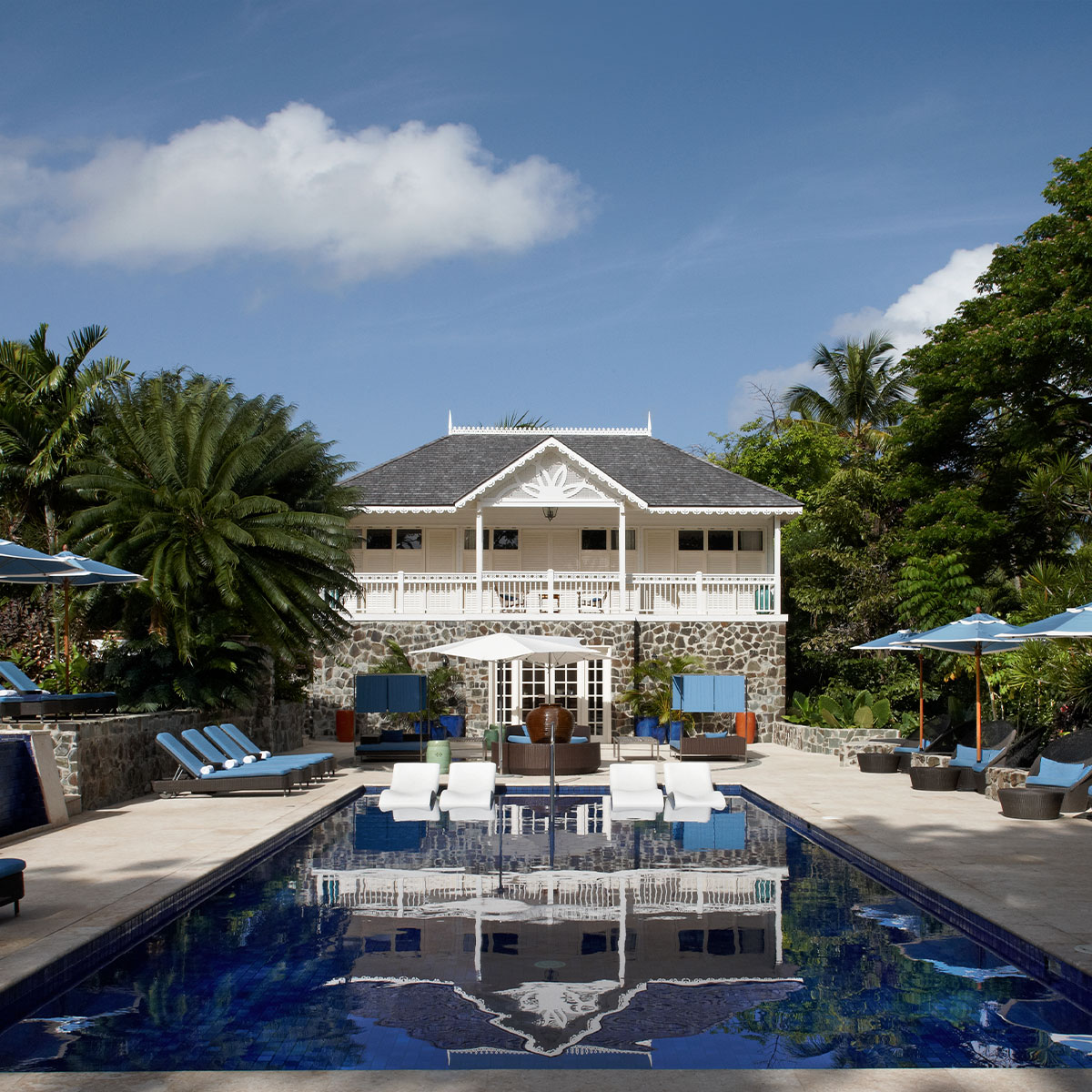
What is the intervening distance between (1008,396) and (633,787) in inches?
673

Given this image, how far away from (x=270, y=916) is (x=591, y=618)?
726 inches

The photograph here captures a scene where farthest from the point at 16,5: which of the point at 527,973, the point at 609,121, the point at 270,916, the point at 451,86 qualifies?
the point at 527,973

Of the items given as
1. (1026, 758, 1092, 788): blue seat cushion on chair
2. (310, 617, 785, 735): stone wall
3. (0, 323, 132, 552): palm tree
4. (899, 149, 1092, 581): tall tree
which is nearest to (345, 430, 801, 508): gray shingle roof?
(310, 617, 785, 735): stone wall

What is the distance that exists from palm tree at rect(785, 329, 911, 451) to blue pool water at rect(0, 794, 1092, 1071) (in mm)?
33880

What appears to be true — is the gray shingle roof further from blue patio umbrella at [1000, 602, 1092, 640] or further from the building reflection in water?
the building reflection in water

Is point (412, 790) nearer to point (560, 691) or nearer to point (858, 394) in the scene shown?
point (560, 691)

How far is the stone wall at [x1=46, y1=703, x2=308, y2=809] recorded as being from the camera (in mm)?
13742

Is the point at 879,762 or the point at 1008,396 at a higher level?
the point at 1008,396

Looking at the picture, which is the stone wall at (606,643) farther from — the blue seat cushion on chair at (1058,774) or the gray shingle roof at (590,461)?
the blue seat cushion on chair at (1058,774)

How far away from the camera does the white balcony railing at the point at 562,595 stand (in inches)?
1076

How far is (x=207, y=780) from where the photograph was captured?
1567cm

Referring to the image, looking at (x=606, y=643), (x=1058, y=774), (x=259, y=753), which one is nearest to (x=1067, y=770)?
(x=1058, y=774)

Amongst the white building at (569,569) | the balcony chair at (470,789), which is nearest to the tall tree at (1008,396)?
the white building at (569,569)

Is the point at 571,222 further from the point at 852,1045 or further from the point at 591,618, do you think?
the point at 852,1045
